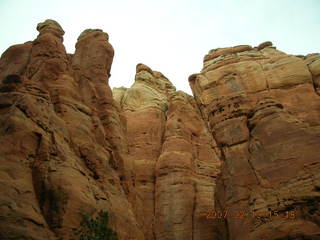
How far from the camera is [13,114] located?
51.3ft

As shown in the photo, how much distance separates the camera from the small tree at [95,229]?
14.0 m

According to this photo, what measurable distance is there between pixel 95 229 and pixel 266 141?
14610mm

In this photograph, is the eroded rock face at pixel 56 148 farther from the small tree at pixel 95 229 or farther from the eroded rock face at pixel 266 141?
the eroded rock face at pixel 266 141

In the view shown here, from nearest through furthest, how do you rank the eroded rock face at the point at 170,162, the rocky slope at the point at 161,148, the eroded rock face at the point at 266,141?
the rocky slope at the point at 161,148
the eroded rock face at the point at 266,141
the eroded rock face at the point at 170,162

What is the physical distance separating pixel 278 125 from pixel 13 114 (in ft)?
56.4

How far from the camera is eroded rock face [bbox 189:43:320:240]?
20.4m

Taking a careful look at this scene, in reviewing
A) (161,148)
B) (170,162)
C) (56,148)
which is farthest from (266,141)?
(161,148)

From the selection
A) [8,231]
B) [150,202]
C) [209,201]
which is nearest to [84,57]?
[150,202]

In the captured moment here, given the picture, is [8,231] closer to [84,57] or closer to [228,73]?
[84,57]

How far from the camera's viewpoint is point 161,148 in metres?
40.9

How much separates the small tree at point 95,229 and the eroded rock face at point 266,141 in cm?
926
